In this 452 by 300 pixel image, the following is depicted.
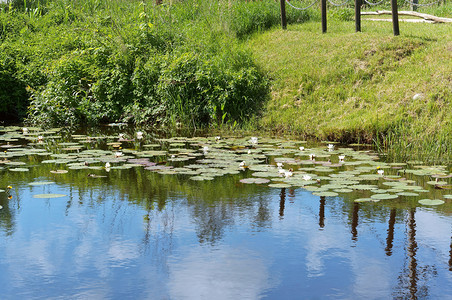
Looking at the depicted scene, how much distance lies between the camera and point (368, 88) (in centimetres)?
959

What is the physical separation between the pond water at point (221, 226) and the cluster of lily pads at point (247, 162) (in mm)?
29

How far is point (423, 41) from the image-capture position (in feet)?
34.6

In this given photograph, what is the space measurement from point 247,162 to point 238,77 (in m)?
3.75

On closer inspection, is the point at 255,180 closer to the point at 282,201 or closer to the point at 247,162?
the point at 282,201

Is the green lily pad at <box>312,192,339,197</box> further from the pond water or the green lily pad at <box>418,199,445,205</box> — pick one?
the green lily pad at <box>418,199,445,205</box>

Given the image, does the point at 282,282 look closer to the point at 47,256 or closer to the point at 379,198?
the point at 47,256

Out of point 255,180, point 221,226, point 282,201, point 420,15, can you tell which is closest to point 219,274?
point 221,226

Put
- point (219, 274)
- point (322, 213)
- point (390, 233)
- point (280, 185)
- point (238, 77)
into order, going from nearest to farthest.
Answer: point (219, 274), point (390, 233), point (322, 213), point (280, 185), point (238, 77)

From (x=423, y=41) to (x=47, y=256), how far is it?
8826 mm

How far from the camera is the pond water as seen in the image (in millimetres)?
3311

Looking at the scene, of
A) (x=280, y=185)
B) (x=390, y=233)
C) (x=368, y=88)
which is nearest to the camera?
(x=390, y=233)

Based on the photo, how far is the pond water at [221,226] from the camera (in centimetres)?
331

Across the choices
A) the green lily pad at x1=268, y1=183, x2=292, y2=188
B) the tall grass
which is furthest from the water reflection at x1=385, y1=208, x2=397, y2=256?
the tall grass

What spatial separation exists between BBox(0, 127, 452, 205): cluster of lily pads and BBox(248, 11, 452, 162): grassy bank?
644 millimetres
